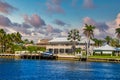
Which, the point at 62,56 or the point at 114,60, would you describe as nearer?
the point at 114,60

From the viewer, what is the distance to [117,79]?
260ft

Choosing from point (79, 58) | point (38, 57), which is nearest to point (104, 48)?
point (79, 58)

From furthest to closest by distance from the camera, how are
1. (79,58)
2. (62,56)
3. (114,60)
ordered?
(62,56)
(79,58)
(114,60)

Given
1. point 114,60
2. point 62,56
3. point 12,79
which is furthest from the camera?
point 62,56

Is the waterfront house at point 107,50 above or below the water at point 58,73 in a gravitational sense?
above

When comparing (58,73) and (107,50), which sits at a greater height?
(107,50)

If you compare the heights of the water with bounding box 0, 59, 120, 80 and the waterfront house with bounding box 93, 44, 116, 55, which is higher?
the waterfront house with bounding box 93, 44, 116, 55

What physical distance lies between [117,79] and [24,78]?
2028cm

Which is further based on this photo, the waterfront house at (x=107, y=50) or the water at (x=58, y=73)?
the waterfront house at (x=107, y=50)

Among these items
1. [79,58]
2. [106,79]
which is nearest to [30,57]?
[79,58]

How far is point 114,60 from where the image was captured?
163 meters

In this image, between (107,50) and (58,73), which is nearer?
(58,73)

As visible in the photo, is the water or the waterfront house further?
the waterfront house

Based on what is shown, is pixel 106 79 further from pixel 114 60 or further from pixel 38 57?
pixel 38 57
